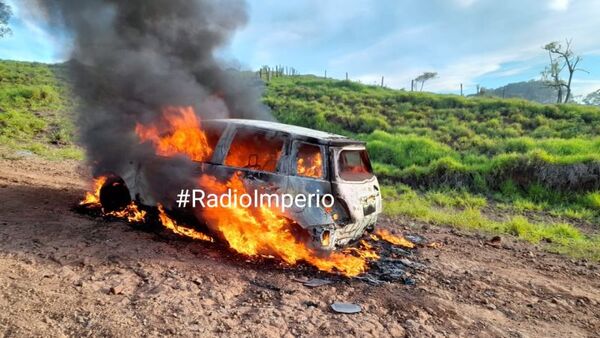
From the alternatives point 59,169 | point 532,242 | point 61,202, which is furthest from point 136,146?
point 532,242

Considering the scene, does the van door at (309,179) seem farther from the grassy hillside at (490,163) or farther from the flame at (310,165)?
the grassy hillside at (490,163)

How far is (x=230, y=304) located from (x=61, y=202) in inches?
190

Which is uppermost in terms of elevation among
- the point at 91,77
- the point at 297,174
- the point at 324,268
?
the point at 91,77

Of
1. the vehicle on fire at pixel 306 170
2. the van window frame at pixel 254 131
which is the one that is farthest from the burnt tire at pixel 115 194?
the van window frame at pixel 254 131

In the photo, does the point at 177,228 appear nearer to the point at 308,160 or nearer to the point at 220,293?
the point at 220,293

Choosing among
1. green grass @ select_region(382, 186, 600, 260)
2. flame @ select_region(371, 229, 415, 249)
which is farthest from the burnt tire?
green grass @ select_region(382, 186, 600, 260)

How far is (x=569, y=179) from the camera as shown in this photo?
1250 cm

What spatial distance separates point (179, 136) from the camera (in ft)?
19.3

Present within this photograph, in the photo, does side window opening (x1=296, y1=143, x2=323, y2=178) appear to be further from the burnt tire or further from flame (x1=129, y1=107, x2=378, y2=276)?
the burnt tire

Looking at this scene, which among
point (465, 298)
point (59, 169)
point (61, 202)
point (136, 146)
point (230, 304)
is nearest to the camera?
point (230, 304)

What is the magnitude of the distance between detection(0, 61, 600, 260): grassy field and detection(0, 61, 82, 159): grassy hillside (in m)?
0.05

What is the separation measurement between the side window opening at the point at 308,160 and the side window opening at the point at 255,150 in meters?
0.29

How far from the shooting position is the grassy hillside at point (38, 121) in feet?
44.8

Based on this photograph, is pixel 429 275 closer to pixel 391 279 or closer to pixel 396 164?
pixel 391 279
